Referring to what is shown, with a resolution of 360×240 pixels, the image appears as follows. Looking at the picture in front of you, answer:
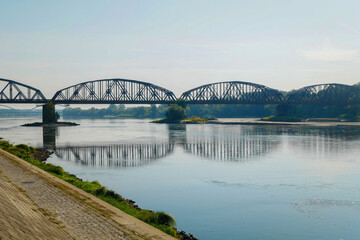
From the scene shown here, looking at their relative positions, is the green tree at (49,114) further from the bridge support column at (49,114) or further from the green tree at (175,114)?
the green tree at (175,114)

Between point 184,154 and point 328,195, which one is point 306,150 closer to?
point 184,154

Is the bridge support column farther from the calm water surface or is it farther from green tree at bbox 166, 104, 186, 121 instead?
the calm water surface

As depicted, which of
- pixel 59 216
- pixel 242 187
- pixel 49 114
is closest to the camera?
pixel 59 216

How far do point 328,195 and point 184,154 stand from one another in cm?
2973

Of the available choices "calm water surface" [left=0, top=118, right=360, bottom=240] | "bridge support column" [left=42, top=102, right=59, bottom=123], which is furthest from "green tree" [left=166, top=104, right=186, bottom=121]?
"calm water surface" [left=0, top=118, right=360, bottom=240]

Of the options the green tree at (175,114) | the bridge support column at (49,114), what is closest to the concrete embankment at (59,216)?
the bridge support column at (49,114)

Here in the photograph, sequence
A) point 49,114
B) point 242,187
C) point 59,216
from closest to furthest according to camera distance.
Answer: point 59,216, point 242,187, point 49,114

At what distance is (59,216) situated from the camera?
16812 millimetres

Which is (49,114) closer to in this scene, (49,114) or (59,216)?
(49,114)

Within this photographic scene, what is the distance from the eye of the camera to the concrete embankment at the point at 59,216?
47.0ft

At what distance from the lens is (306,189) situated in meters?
29.9

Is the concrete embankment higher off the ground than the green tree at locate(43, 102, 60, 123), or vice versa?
the green tree at locate(43, 102, 60, 123)

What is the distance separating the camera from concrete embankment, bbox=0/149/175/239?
14.3 meters

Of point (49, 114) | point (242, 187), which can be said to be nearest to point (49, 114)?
point (49, 114)
